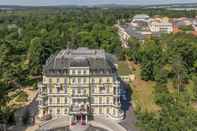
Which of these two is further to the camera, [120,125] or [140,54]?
[140,54]

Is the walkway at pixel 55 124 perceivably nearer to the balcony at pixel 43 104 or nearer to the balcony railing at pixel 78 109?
the balcony railing at pixel 78 109

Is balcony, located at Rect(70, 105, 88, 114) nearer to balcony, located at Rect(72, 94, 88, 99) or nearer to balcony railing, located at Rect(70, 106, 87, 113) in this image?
balcony railing, located at Rect(70, 106, 87, 113)

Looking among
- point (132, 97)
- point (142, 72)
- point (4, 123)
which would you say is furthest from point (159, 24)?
point (4, 123)

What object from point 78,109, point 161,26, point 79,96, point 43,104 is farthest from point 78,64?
point 161,26

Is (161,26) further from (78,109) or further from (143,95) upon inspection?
(78,109)

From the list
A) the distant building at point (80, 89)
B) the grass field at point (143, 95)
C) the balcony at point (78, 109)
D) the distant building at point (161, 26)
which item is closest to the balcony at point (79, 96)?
the distant building at point (80, 89)

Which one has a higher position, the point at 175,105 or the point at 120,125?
the point at 175,105

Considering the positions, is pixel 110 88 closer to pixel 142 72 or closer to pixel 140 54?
pixel 142 72

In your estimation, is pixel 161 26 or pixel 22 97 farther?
pixel 161 26
